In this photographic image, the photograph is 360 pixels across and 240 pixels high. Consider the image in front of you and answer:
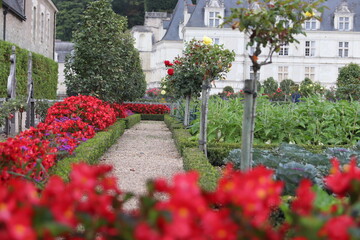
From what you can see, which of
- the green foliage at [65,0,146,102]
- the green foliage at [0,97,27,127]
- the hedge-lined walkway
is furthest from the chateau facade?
the hedge-lined walkway

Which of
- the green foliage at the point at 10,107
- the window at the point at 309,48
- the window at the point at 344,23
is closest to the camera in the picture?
the green foliage at the point at 10,107

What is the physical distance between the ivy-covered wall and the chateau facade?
1.05 metres

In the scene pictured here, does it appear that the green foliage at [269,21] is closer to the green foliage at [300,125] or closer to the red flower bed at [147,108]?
the green foliage at [300,125]

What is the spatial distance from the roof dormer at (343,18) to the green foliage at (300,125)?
31486 mm

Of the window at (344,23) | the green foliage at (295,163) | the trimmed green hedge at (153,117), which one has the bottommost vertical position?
the green foliage at (295,163)

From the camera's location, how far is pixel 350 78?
83.8 feet

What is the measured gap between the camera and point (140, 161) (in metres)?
8.34

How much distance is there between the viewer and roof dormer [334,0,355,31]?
38125mm

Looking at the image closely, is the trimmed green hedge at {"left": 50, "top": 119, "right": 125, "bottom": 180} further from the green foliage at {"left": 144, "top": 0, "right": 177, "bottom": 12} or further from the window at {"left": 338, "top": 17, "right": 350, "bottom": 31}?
the green foliage at {"left": 144, "top": 0, "right": 177, "bottom": 12}

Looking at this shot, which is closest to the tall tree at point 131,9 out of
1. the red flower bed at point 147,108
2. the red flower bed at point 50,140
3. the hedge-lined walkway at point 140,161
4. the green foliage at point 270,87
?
the green foliage at point 270,87

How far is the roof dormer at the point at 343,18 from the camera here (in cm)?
3812

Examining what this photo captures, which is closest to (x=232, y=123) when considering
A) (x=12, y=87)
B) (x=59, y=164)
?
(x=59, y=164)

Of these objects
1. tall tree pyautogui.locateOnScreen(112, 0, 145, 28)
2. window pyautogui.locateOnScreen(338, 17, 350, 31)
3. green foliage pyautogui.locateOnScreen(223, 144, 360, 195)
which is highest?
tall tree pyautogui.locateOnScreen(112, 0, 145, 28)

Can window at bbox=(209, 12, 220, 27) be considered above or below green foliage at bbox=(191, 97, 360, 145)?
above
